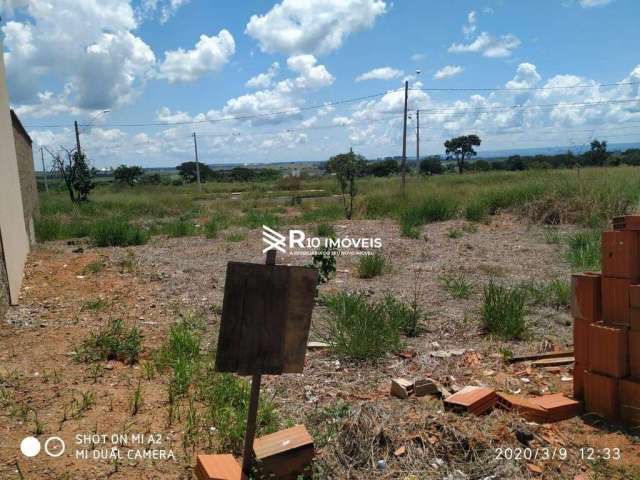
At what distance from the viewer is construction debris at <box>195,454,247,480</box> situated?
2.35m

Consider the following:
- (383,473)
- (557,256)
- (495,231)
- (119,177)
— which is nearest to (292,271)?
(383,473)

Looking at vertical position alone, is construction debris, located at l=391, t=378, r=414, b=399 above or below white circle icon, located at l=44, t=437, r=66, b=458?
below

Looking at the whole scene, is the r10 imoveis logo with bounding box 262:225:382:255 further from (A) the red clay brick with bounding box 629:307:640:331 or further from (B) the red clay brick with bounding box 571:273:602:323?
(A) the red clay brick with bounding box 629:307:640:331

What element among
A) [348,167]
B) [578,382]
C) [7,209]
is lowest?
[578,382]

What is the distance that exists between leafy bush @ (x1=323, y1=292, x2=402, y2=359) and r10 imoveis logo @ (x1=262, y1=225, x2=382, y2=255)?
445 centimetres

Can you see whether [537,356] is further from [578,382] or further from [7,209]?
[7,209]

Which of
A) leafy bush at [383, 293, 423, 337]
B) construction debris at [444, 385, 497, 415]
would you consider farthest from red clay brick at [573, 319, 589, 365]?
leafy bush at [383, 293, 423, 337]

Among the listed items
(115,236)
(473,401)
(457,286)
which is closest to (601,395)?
(473,401)

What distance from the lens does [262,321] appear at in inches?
93.2

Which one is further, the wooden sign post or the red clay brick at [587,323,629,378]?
the red clay brick at [587,323,629,378]

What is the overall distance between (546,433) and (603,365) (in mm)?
589

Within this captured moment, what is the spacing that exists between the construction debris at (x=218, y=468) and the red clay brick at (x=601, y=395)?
218 centimetres

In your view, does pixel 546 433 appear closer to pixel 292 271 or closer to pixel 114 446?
pixel 292 271

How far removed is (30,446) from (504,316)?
3.74 metres
